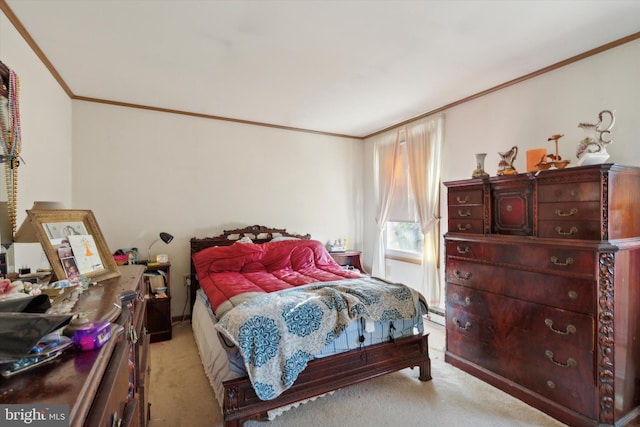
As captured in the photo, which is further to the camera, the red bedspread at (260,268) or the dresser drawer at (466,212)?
the red bedspread at (260,268)

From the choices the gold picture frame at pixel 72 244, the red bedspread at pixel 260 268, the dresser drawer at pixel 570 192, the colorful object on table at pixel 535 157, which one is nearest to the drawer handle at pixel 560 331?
the dresser drawer at pixel 570 192

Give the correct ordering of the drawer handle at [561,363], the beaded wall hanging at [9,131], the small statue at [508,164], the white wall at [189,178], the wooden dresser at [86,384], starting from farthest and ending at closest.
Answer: the white wall at [189,178], the small statue at [508,164], the drawer handle at [561,363], the beaded wall hanging at [9,131], the wooden dresser at [86,384]

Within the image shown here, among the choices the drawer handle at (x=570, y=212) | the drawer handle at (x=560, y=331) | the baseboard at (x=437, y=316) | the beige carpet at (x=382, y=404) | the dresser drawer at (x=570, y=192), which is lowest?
the beige carpet at (x=382, y=404)

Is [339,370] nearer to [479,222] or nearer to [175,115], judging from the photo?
[479,222]

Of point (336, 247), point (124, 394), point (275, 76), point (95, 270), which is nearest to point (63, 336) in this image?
point (124, 394)

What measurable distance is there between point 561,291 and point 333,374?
→ 1613mm

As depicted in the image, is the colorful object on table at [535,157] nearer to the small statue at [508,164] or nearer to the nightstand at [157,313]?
the small statue at [508,164]

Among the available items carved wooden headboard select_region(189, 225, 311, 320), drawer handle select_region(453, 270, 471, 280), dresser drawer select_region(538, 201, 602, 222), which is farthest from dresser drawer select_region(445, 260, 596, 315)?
carved wooden headboard select_region(189, 225, 311, 320)

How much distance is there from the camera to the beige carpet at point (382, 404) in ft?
6.67

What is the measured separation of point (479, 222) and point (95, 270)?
103 inches

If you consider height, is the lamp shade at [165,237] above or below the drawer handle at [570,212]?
below

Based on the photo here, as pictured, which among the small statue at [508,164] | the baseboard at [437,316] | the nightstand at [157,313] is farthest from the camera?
the baseboard at [437,316]

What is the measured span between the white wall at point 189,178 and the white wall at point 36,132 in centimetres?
39

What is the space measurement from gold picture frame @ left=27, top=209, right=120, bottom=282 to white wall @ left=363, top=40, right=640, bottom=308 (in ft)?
10.8
